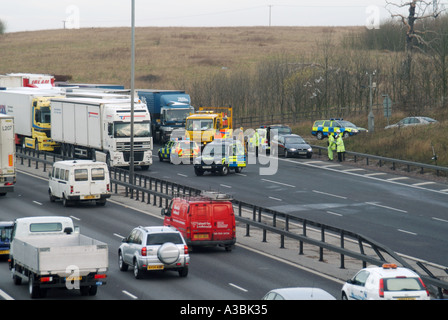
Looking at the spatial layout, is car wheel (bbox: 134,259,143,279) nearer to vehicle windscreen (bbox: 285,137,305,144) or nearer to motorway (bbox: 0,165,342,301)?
motorway (bbox: 0,165,342,301)

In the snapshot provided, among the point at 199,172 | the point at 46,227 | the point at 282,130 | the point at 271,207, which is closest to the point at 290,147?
the point at 282,130

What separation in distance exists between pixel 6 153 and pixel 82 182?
14.3 feet

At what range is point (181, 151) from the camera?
51.7m

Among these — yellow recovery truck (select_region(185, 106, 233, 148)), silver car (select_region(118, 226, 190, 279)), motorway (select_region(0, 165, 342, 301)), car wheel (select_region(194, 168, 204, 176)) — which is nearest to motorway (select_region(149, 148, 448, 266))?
car wheel (select_region(194, 168, 204, 176))

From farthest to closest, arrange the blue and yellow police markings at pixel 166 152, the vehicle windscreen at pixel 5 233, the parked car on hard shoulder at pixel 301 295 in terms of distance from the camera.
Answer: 1. the blue and yellow police markings at pixel 166 152
2. the vehicle windscreen at pixel 5 233
3. the parked car on hard shoulder at pixel 301 295

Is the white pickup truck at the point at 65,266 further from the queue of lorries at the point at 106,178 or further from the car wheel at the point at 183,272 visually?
the car wheel at the point at 183,272

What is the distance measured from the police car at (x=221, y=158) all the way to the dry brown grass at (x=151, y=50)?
53480mm

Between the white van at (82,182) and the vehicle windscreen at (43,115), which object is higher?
the vehicle windscreen at (43,115)

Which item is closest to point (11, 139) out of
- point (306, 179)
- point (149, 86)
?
point (306, 179)

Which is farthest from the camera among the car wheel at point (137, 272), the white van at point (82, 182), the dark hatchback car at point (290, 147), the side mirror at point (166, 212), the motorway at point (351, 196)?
the dark hatchback car at point (290, 147)

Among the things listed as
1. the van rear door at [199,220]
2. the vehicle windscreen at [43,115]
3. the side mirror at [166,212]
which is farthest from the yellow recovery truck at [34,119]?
the van rear door at [199,220]

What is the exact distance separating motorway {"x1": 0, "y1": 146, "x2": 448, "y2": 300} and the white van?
1.80ft

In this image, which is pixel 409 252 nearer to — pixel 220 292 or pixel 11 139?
pixel 220 292

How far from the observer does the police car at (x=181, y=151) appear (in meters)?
51.5
